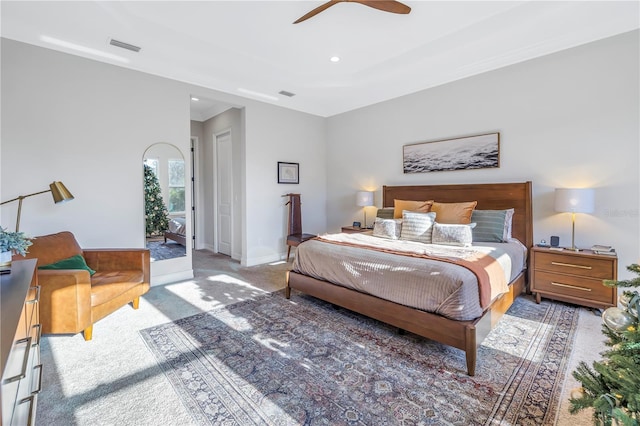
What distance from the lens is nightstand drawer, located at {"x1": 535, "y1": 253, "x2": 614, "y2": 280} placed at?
285 cm

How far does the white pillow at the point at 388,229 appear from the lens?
146 inches

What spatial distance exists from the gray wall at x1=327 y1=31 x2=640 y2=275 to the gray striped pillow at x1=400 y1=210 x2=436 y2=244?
1039mm

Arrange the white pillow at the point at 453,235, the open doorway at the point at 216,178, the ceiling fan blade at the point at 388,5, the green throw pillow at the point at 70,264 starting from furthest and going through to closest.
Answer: the open doorway at the point at 216,178, the white pillow at the point at 453,235, the green throw pillow at the point at 70,264, the ceiling fan blade at the point at 388,5

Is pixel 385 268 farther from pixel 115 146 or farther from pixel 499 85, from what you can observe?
pixel 115 146

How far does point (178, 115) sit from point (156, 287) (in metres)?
2.34

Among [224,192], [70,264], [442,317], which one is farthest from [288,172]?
[442,317]

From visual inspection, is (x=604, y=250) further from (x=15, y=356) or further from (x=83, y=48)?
(x=83, y=48)

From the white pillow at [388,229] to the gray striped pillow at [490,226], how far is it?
2.91ft

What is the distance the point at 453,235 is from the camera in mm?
3238

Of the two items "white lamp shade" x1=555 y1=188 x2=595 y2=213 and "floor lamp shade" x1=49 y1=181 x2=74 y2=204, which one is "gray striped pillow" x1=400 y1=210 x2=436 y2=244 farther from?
"floor lamp shade" x1=49 y1=181 x2=74 y2=204

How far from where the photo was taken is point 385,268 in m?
2.54

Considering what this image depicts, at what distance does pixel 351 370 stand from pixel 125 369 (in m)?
1.60

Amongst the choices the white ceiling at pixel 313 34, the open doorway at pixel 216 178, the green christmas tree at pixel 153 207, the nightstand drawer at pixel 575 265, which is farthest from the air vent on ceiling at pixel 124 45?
the nightstand drawer at pixel 575 265

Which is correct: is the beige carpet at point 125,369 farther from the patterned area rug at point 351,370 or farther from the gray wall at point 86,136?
the gray wall at point 86,136
